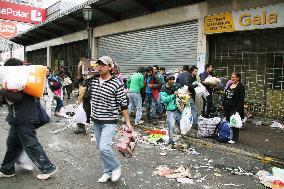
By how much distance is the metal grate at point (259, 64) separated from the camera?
39.4 feet

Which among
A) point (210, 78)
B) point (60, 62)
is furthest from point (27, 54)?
point (210, 78)

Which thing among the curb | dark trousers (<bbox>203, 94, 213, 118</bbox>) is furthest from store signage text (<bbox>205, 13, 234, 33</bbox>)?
the curb

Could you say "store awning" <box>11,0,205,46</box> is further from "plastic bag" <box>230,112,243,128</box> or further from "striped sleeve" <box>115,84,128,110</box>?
"striped sleeve" <box>115,84,128,110</box>

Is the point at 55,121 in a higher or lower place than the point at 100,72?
lower

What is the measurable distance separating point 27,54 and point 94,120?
1549 inches

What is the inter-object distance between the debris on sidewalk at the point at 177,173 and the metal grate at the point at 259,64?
22.1ft

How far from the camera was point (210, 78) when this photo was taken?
1163cm

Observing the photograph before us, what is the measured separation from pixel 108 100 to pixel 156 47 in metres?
12.5

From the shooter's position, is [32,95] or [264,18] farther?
[264,18]

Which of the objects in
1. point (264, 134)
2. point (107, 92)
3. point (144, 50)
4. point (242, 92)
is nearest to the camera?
point (107, 92)

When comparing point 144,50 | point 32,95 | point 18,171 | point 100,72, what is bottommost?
point 18,171

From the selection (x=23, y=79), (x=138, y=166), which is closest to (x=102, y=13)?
(x=138, y=166)

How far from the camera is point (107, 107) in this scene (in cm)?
555

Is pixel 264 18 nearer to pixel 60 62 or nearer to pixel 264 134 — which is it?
pixel 264 134
